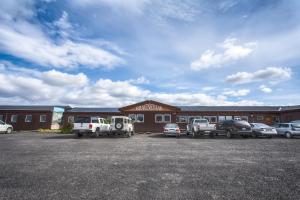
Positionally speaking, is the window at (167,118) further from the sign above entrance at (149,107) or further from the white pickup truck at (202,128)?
the white pickup truck at (202,128)

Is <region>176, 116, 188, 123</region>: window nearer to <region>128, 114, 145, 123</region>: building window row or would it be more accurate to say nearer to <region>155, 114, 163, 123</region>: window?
<region>155, 114, 163, 123</region>: window

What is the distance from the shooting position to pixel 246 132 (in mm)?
22656

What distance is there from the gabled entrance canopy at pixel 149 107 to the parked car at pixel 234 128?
39.4 feet

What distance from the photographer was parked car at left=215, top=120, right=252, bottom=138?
74.6 ft

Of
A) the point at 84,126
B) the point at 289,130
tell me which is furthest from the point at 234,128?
the point at 84,126

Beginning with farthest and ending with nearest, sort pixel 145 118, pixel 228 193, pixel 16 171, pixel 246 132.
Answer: pixel 145 118, pixel 246 132, pixel 16 171, pixel 228 193

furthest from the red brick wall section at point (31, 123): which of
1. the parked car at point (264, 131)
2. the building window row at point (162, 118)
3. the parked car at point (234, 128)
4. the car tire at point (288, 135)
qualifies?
the car tire at point (288, 135)

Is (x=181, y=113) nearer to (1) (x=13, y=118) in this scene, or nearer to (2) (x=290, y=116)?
(2) (x=290, y=116)

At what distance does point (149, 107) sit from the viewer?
Result: 1409 inches

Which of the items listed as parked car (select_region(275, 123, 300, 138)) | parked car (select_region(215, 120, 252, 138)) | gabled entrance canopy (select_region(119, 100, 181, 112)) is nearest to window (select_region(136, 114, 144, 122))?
gabled entrance canopy (select_region(119, 100, 181, 112))

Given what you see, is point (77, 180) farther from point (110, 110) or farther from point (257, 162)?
point (110, 110)

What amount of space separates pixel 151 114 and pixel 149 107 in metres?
1.16

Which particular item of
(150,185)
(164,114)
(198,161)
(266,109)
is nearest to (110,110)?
(164,114)

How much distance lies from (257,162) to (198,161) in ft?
8.06
